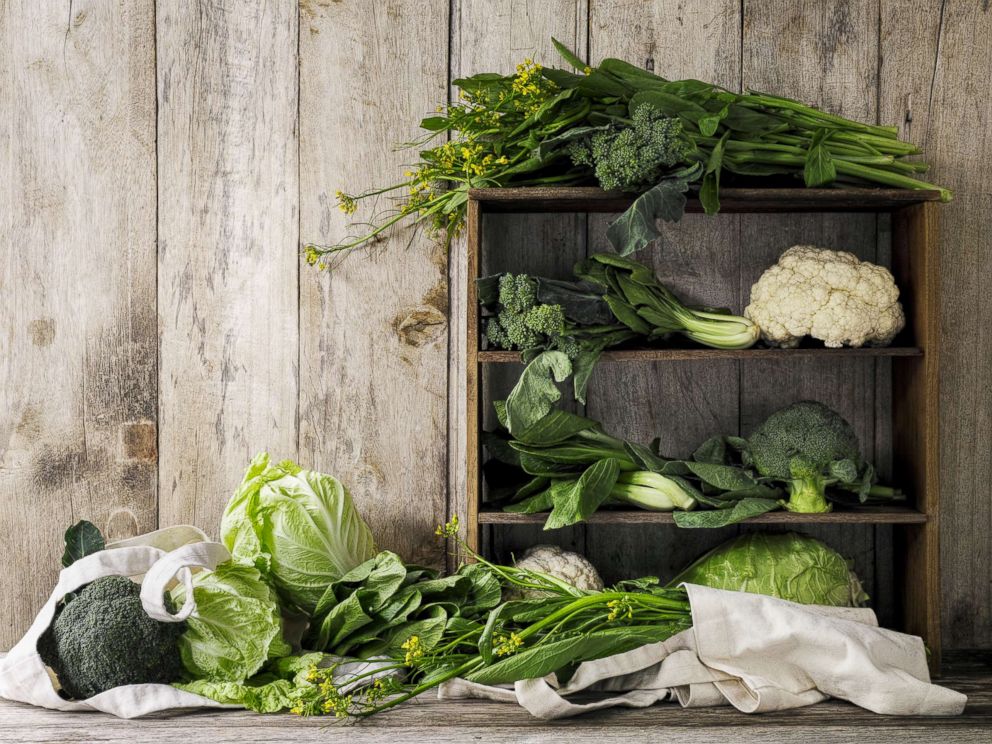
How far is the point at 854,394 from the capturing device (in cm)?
185

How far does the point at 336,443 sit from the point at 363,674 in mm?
608

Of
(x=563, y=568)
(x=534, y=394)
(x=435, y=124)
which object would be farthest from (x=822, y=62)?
(x=563, y=568)

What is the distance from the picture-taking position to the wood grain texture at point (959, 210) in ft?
5.98

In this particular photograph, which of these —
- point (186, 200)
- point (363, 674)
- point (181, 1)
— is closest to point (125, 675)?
point (363, 674)

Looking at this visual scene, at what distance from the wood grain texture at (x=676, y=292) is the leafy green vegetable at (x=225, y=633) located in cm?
77

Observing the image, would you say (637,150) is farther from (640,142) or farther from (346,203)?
(346,203)

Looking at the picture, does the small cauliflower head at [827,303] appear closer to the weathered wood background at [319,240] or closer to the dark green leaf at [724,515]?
the weathered wood background at [319,240]

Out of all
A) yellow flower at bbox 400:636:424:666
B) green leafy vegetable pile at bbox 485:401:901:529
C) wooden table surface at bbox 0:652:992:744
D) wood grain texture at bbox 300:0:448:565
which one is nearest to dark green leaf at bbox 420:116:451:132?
wood grain texture at bbox 300:0:448:565

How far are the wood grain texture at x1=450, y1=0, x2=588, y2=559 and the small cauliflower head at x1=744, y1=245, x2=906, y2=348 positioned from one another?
0.46 meters

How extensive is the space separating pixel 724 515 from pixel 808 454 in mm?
214

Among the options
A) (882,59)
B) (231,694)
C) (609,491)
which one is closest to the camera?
(231,694)

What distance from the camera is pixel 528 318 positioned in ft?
5.06

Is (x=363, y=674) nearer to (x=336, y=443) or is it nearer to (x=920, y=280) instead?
(x=336, y=443)

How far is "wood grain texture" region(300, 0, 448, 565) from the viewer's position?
1840 mm
